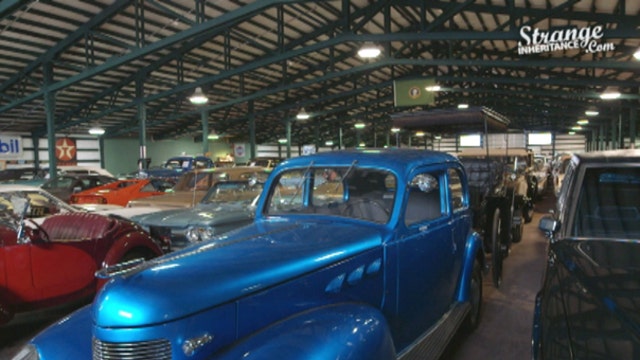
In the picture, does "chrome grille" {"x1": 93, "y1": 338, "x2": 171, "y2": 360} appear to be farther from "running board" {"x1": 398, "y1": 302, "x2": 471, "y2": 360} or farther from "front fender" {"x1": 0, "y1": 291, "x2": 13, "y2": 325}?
"front fender" {"x1": 0, "y1": 291, "x2": 13, "y2": 325}

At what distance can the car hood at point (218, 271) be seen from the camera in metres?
1.93

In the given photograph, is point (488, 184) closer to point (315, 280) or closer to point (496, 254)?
point (496, 254)

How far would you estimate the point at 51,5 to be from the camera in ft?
40.8

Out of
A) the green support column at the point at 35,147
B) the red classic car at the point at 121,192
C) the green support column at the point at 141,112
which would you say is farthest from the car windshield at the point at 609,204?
the green support column at the point at 35,147

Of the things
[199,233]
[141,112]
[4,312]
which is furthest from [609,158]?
[141,112]

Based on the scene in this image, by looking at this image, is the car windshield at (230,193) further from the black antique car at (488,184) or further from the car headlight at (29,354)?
the car headlight at (29,354)

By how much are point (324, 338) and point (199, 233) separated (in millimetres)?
4476

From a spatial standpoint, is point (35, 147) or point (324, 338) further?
point (35, 147)

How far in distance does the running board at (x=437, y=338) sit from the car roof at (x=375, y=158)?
130cm

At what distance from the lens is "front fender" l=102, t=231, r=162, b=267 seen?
17.0ft

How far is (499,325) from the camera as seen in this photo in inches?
191

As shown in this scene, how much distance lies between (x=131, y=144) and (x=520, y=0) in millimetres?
30919

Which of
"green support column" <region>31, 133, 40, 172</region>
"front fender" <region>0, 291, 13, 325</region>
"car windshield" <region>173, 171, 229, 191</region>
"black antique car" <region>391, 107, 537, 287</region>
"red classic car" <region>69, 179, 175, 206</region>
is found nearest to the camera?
"front fender" <region>0, 291, 13, 325</region>

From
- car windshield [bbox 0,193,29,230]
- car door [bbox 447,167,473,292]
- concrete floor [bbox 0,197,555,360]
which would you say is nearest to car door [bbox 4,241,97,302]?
car windshield [bbox 0,193,29,230]
